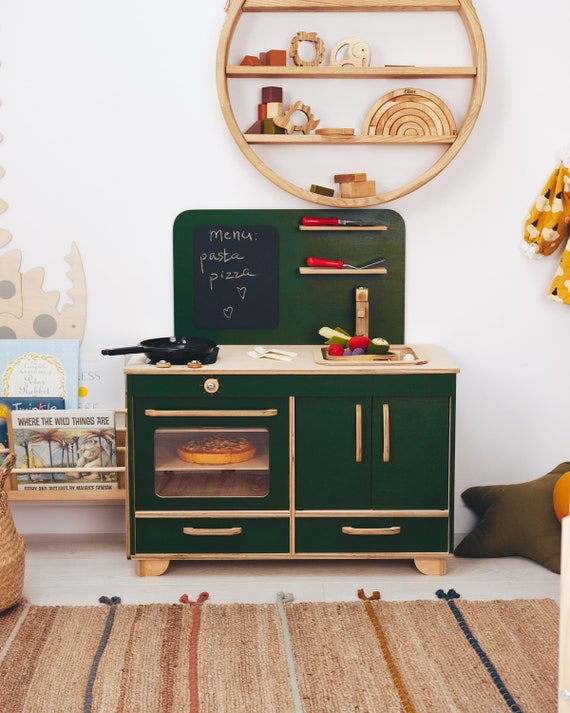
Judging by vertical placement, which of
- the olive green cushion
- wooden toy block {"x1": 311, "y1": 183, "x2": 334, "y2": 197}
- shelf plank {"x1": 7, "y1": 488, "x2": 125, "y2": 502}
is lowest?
the olive green cushion

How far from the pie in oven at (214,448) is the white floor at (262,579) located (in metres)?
0.43

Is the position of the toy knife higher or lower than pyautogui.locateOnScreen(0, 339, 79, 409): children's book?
higher

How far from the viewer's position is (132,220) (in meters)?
3.64

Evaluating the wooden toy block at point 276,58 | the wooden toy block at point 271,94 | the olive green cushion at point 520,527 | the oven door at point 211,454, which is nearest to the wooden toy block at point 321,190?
the wooden toy block at point 271,94

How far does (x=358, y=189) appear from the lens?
11.4 ft

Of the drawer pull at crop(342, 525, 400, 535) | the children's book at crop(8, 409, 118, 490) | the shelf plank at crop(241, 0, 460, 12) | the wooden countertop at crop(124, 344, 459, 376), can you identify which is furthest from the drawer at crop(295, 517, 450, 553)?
the shelf plank at crop(241, 0, 460, 12)

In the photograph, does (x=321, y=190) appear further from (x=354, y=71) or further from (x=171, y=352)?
(x=171, y=352)

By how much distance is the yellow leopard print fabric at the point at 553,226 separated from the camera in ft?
11.5

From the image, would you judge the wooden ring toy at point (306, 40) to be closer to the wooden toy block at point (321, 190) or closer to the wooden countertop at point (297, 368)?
the wooden toy block at point (321, 190)

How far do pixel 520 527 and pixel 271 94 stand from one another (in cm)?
187

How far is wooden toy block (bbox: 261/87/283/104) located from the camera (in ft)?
11.4

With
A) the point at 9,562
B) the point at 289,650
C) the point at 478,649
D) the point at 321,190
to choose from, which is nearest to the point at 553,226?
the point at 321,190

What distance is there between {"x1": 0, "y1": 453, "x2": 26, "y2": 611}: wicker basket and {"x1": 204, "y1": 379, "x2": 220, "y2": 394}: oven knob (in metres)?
0.75

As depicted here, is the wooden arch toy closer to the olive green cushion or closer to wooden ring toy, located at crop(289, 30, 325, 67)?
wooden ring toy, located at crop(289, 30, 325, 67)
